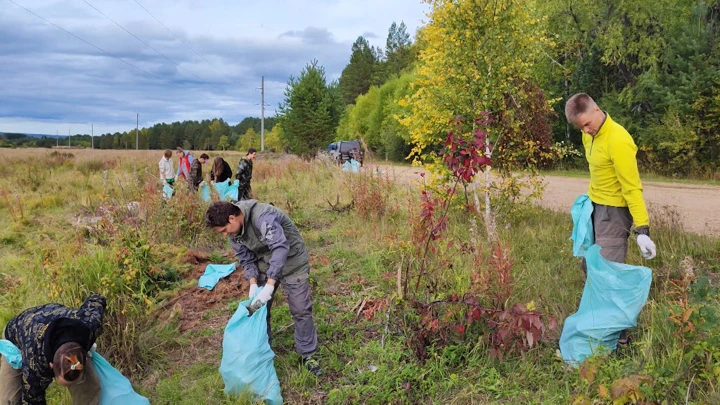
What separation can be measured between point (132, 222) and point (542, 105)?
16.5ft

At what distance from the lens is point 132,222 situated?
196 inches

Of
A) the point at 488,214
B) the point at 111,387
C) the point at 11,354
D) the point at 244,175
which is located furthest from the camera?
the point at 244,175

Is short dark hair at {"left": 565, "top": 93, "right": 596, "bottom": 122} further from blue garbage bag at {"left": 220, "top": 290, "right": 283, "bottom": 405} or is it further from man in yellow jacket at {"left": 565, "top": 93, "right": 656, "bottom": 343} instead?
blue garbage bag at {"left": 220, "top": 290, "right": 283, "bottom": 405}

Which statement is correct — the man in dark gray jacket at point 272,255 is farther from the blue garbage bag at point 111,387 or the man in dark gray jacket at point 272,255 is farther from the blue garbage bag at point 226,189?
the blue garbage bag at point 226,189

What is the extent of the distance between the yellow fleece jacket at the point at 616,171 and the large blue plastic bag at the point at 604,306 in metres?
0.33

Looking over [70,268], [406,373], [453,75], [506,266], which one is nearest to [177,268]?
[70,268]

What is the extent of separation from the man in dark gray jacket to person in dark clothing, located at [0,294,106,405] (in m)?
0.89

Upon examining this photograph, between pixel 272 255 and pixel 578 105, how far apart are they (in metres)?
2.16

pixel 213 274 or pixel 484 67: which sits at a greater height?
pixel 484 67

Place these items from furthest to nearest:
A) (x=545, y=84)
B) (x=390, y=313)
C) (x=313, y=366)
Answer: (x=545, y=84) < (x=390, y=313) < (x=313, y=366)

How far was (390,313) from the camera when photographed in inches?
138

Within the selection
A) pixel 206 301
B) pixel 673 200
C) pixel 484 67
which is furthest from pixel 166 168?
pixel 673 200

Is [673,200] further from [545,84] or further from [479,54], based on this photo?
[545,84]

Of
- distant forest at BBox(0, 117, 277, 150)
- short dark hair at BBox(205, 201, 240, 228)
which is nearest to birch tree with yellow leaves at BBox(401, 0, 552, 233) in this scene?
short dark hair at BBox(205, 201, 240, 228)
